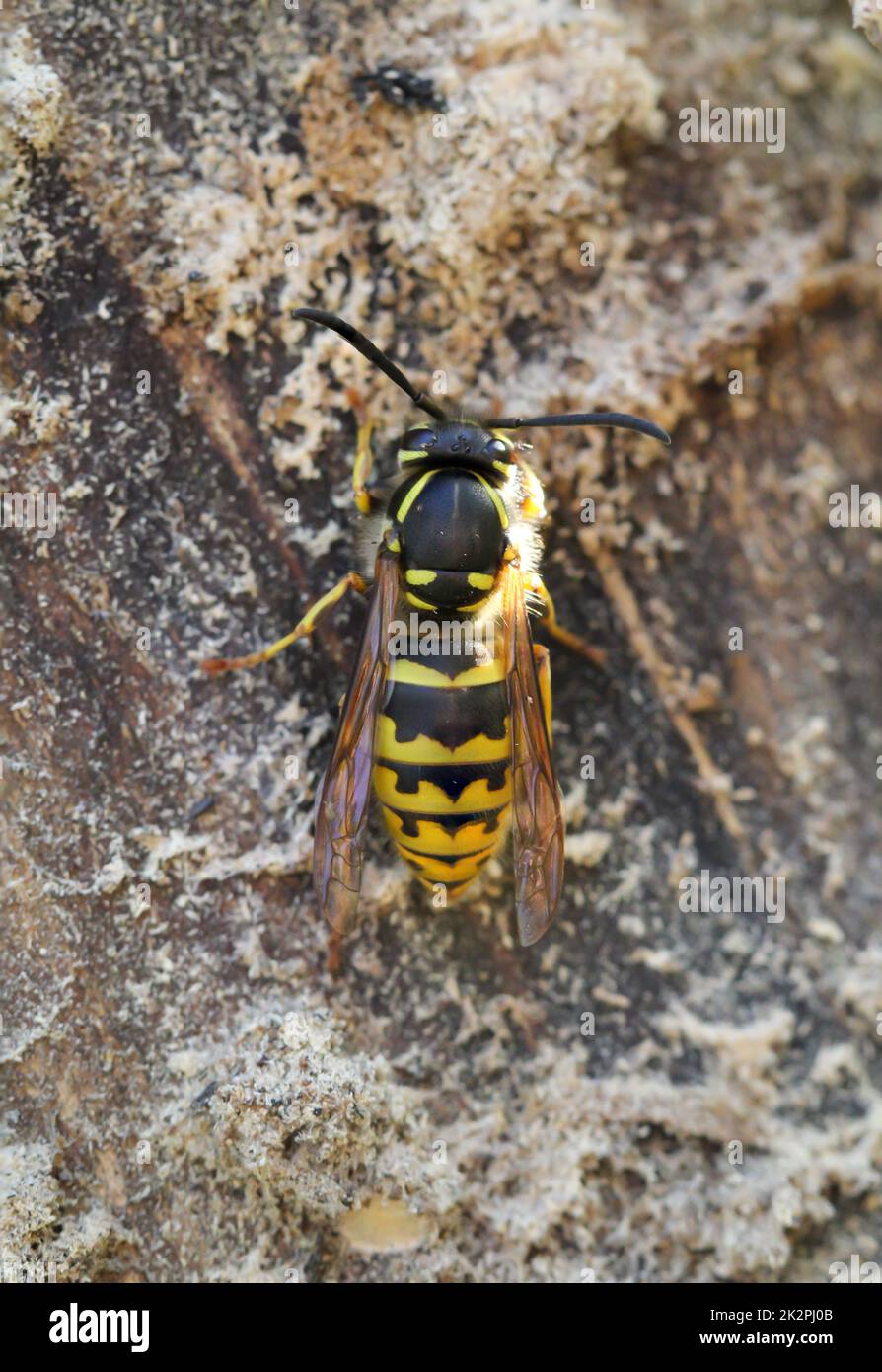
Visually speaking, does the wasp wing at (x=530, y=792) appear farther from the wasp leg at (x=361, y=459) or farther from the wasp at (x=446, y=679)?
the wasp leg at (x=361, y=459)

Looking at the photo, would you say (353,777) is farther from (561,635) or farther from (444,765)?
(561,635)

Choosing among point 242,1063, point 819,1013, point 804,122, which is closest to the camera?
point 242,1063

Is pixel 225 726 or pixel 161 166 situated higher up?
pixel 161 166

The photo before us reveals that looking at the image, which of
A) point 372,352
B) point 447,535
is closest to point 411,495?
point 447,535

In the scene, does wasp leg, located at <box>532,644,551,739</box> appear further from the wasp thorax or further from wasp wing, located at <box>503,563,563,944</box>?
the wasp thorax

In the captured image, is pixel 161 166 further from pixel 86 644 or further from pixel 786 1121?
pixel 786 1121

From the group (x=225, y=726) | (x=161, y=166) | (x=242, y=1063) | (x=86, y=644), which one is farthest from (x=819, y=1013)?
(x=161, y=166)

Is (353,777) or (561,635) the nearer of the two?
(353,777)

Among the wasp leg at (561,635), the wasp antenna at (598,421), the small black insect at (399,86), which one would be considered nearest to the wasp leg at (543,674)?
the wasp leg at (561,635)
